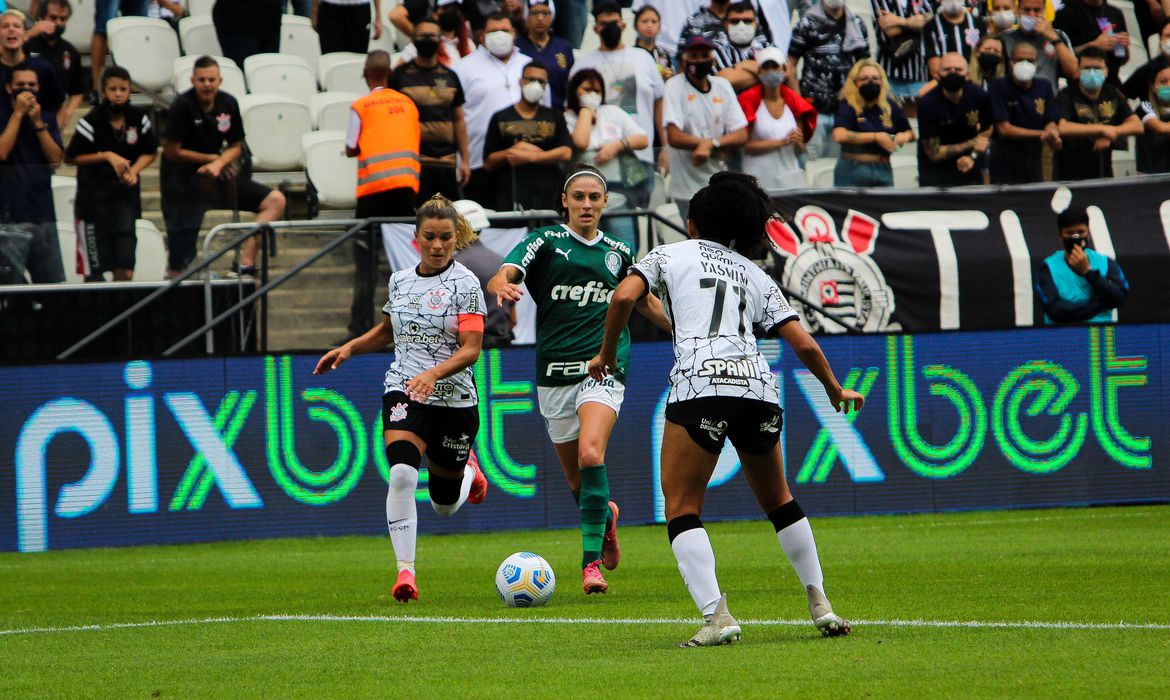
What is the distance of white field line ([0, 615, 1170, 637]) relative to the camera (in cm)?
741

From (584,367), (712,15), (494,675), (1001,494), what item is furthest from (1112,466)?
(494,675)

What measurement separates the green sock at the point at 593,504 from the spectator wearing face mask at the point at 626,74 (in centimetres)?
730

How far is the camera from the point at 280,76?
19.7 meters

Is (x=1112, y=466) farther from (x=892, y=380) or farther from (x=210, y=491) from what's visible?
(x=210, y=491)

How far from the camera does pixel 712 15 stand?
18344 mm

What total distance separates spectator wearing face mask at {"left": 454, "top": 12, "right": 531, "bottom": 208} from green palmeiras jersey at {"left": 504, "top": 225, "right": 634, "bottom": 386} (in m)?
6.46

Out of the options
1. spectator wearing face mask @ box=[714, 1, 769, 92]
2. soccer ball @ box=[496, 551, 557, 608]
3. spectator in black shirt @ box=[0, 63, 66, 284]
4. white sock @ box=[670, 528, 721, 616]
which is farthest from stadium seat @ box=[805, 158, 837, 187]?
white sock @ box=[670, 528, 721, 616]

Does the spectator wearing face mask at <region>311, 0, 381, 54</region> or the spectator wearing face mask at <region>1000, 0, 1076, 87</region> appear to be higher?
the spectator wearing face mask at <region>311, 0, 381, 54</region>

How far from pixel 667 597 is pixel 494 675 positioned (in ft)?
10.2

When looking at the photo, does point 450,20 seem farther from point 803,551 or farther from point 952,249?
point 803,551

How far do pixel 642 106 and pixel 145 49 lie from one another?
6103mm

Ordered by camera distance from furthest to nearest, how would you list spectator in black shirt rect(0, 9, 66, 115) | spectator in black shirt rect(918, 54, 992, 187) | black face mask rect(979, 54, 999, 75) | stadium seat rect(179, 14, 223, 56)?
stadium seat rect(179, 14, 223, 56), black face mask rect(979, 54, 999, 75), spectator in black shirt rect(918, 54, 992, 187), spectator in black shirt rect(0, 9, 66, 115)

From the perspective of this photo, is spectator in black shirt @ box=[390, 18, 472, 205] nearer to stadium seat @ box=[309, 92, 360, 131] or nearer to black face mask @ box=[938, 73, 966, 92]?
stadium seat @ box=[309, 92, 360, 131]

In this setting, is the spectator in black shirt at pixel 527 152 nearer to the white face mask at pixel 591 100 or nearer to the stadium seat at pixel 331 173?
the white face mask at pixel 591 100
